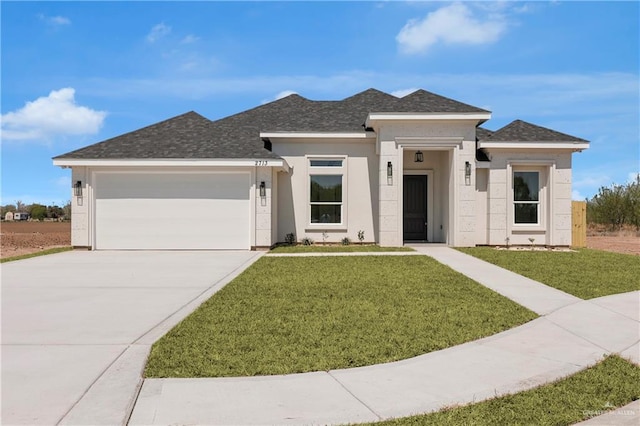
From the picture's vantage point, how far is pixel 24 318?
632 cm

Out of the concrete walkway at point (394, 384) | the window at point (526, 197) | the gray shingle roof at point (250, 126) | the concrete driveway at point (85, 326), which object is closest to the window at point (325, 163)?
the gray shingle roof at point (250, 126)

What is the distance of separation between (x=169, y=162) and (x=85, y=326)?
33.8 ft

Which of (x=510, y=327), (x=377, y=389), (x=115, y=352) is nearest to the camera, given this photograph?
(x=377, y=389)

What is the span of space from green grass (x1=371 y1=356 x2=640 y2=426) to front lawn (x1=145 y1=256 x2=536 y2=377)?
117cm

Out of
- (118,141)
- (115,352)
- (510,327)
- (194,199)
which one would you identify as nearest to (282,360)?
(115,352)

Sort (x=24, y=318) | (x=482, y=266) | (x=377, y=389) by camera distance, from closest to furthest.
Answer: (x=377, y=389), (x=24, y=318), (x=482, y=266)

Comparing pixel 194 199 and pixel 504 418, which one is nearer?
pixel 504 418

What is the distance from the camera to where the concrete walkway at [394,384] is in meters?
3.43

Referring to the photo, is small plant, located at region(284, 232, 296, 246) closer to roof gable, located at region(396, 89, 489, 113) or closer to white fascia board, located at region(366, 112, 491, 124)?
white fascia board, located at region(366, 112, 491, 124)

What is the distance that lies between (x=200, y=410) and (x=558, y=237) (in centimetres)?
1641

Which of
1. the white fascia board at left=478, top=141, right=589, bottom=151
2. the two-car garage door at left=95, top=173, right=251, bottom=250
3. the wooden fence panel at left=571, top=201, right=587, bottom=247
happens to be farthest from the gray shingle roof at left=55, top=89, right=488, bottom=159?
the wooden fence panel at left=571, top=201, right=587, bottom=247

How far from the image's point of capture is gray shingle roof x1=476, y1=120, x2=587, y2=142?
16.4m

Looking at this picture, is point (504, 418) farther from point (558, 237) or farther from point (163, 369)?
point (558, 237)

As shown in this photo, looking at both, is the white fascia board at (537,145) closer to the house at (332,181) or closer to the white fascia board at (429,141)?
the house at (332,181)
